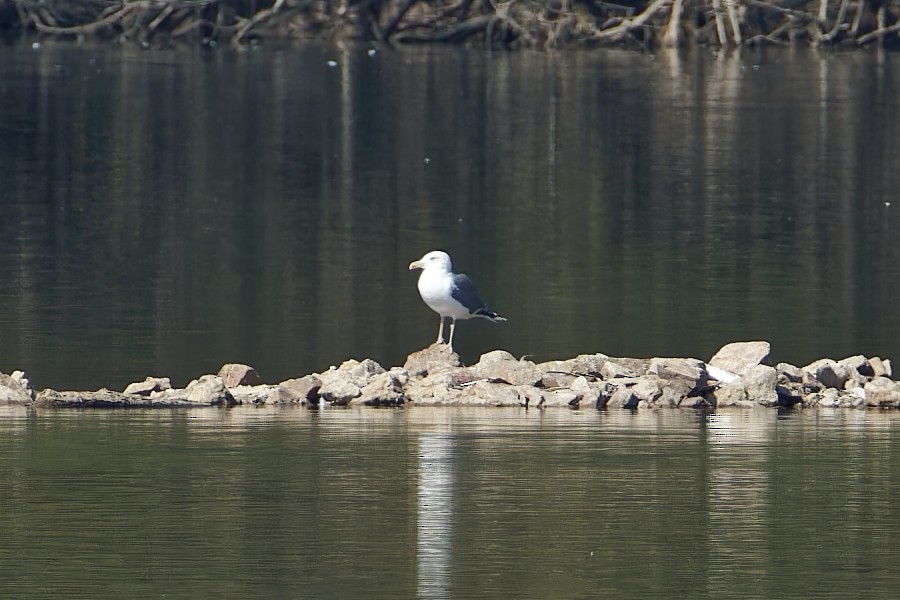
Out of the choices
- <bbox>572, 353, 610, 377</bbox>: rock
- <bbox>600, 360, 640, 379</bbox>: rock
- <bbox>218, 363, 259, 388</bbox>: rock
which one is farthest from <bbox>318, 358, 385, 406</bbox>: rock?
<bbox>600, 360, 640, 379</bbox>: rock

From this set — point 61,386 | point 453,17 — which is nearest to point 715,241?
point 61,386

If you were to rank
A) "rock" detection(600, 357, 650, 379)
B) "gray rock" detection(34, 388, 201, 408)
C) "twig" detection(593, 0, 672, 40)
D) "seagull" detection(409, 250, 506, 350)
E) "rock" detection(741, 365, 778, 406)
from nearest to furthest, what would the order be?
"gray rock" detection(34, 388, 201, 408) < "rock" detection(741, 365, 778, 406) < "rock" detection(600, 357, 650, 379) < "seagull" detection(409, 250, 506, 350) < "twig" detection(593, 0, 672, 40)

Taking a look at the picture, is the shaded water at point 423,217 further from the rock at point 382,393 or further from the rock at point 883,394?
the rock at point 883,394

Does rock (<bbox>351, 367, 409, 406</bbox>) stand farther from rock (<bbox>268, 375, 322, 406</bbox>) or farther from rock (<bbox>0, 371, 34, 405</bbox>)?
rock (<bbox>0, 371, 34, 405</bbox>)

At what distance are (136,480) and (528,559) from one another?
8.29 ft

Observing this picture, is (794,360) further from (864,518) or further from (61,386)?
(864,518)

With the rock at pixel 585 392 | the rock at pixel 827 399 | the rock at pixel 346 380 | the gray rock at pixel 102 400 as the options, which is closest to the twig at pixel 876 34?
the rock at pixel 827 399

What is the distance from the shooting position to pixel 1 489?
1126 cm

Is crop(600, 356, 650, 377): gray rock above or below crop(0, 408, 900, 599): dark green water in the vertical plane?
above

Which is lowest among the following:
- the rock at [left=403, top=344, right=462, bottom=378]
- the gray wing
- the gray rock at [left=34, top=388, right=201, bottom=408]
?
the gray rock at [left=34, top=388, right=201, bottom=408]

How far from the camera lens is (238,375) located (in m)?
15.3

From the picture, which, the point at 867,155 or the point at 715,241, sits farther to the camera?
the point at 867,155

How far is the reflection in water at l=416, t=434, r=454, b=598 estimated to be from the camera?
9.49 metres

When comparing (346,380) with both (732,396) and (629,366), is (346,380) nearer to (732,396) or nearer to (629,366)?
(629,366)
